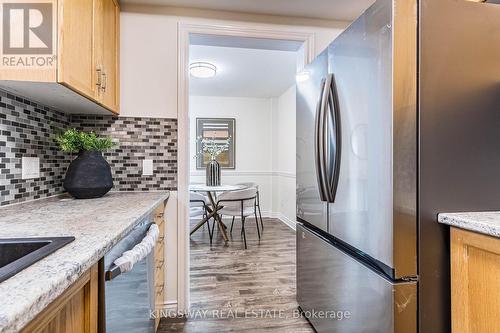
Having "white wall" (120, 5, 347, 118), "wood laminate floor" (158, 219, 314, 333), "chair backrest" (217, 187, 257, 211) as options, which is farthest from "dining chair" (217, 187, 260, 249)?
"white wall" (120, 5, 347, 118)

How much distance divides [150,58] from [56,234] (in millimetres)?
1532

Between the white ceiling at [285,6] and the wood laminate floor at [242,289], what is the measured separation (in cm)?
223

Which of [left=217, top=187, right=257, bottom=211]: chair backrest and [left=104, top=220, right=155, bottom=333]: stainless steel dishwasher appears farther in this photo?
[left=217, top=187, right=257, bottom=211]: chair backrest

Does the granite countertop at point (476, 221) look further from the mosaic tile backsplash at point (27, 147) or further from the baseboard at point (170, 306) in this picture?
the mosaic tile backsplash at point (27, 147)

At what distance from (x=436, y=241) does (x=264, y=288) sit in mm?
1624

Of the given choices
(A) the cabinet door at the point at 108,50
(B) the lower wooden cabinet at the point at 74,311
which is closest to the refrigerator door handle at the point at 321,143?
(B) the lower wooden cabinet at the point at 74,311

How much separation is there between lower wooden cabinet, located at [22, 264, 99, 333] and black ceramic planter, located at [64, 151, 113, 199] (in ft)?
3.07

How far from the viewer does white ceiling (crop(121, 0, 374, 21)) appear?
195 centimetres

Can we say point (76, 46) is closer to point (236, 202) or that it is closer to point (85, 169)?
point (85, 169)

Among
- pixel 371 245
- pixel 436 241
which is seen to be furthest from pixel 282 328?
pixel 436 241

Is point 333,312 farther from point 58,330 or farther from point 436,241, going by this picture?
point 58,330

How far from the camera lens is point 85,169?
160 centimetres

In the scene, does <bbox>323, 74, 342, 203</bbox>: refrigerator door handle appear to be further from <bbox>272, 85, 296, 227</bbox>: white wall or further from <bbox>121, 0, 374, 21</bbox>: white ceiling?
<bbox>272, 85, 296, 227</bbox>: white wall

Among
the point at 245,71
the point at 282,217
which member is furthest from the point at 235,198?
the point at 282,217
